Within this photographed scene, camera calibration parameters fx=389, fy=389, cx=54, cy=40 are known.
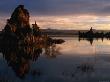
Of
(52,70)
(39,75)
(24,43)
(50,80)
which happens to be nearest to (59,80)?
(50,80)

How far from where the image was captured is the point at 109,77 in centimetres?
2978

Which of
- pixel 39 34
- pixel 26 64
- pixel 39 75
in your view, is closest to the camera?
pixel 39 75

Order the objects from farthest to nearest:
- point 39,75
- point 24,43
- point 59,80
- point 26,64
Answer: point 24,43 < point 26,64 < point 39,75 < point 59,80

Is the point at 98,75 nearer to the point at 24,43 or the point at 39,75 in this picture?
the point at 39,75

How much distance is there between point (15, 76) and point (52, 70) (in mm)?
4584

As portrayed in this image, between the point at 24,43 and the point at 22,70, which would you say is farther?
the point at 24,43

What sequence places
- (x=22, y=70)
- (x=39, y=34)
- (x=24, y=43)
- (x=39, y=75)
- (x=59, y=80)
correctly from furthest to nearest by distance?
(x=39, y=34) → (x=24, y=43) → (x=22, y=70) → (x=39, y=75) → (x=59, y=80)

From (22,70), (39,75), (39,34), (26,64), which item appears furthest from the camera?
(39,34)

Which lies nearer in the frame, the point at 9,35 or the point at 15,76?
the point at 15,76

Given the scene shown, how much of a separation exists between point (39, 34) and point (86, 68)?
39.9 meters

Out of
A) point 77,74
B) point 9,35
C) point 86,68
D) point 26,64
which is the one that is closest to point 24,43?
point 9,35

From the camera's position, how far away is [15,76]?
31281mm

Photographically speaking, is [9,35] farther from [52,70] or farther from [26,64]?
[52,70]

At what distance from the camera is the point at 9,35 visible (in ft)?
231
